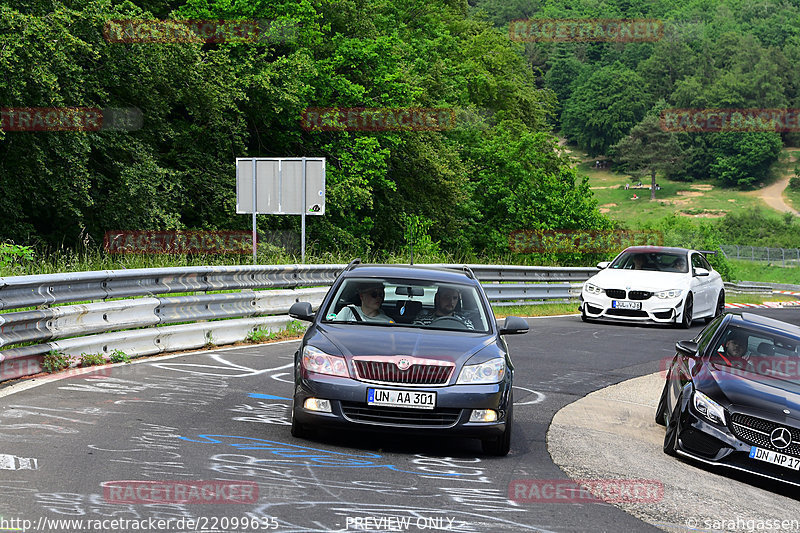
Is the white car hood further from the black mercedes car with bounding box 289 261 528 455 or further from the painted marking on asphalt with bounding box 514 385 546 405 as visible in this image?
the black mercedes car with bounding box 289 261 528 455

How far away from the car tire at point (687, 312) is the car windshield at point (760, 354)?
39.1ft

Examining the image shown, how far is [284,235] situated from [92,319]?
83.0 ft

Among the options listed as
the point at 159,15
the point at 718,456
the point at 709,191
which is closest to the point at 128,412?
the point at 718,456

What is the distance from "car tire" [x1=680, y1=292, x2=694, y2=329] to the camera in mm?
20719

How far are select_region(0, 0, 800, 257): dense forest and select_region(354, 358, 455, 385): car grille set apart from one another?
10.4 metres

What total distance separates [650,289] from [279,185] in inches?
301

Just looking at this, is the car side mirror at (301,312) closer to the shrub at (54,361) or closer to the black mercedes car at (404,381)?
the black mercedes car at (404,381)

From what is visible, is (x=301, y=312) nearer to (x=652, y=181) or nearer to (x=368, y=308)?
(x=368, y=308)

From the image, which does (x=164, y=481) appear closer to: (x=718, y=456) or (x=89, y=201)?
(x=718, y=456)

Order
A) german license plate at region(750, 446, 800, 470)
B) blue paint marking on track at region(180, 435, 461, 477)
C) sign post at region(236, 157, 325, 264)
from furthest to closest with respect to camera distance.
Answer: sign post at region(236, 157, 325, 264) < german license plate at region(750, 446, 800, 470) < blue paint marking on track at region(180, 435, 461, 477)

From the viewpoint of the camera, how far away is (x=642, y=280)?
67.8 feet

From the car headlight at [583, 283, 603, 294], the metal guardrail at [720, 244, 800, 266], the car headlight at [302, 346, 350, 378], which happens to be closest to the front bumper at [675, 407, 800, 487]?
the car headlight at [302, 346, 350, 378]

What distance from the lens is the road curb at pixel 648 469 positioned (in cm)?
618

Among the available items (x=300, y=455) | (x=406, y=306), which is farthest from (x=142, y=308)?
(x=300, y=455)
